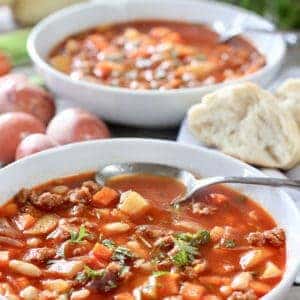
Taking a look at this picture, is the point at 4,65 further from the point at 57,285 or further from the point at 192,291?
the point at 192,291

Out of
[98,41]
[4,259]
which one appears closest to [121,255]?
[4,259]

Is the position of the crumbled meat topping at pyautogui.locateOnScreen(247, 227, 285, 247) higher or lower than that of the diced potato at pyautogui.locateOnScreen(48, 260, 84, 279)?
higher

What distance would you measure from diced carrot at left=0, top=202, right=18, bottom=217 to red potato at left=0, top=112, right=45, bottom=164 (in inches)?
20.9

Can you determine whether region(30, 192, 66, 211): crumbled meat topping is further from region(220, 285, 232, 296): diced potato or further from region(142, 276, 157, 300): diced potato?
region(220, 285, 232, 296): diced potato

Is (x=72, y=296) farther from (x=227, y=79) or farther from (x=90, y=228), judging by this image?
(x=227, y=79)

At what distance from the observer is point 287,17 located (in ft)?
14.5

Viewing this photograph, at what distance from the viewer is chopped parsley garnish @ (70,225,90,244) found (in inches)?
101

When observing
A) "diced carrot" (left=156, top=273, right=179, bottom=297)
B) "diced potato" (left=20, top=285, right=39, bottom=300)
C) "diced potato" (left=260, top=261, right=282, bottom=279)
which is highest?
"diced potato" (left=260, top=261, right=282, bottom=279)

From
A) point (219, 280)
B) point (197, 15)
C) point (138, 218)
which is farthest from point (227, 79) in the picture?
point (219, 280)

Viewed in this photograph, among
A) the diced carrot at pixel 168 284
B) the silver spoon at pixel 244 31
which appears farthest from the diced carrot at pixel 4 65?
the diced carrot at pixel 168 284

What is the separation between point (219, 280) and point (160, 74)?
150 centimetres

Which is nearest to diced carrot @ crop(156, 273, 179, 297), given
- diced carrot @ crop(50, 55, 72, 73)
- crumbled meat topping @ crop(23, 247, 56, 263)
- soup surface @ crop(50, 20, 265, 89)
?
crumbled meat topping @ crop(23, 247, 56, 263)

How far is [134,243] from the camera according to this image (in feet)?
8.41

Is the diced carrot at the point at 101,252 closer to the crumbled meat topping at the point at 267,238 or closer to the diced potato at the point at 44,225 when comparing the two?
the diced potato at the point at 44,225
